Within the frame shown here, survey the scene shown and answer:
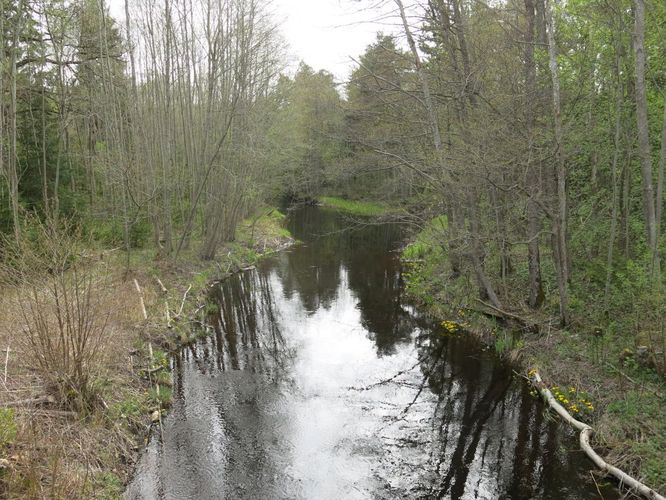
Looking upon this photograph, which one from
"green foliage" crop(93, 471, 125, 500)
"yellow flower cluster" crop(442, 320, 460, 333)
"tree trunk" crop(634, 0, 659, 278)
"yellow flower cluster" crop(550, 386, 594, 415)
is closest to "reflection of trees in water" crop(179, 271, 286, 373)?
"green foliage" crop(93, 471, 125, 500)

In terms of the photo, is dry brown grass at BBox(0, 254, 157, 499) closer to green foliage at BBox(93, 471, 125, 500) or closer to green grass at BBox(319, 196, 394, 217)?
green foliage at BBox(93, 471, 125, 500)

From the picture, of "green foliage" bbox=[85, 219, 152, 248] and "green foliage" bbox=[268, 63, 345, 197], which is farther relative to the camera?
"green foliage" bbox=[268, 63, 345, 197]

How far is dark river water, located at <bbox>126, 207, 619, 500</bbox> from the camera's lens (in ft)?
19.9

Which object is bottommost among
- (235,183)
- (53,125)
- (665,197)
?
(665,197)

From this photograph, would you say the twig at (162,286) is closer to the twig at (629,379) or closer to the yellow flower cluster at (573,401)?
the yellow flower cluster at (573,401)

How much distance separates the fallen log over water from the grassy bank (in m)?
0.13

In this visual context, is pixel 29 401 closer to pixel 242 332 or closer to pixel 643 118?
pixel 242 332

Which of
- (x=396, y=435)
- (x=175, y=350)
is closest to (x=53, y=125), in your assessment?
(x=175, y=350)

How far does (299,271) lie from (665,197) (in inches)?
514

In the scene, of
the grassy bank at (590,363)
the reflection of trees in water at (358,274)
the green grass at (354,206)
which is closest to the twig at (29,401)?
the reflection of trees in water at (358,274)

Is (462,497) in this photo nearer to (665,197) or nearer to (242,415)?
(242,415)

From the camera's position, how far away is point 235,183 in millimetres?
19250

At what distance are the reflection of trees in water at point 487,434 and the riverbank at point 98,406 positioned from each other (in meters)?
4.32

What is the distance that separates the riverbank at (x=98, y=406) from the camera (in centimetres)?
480
